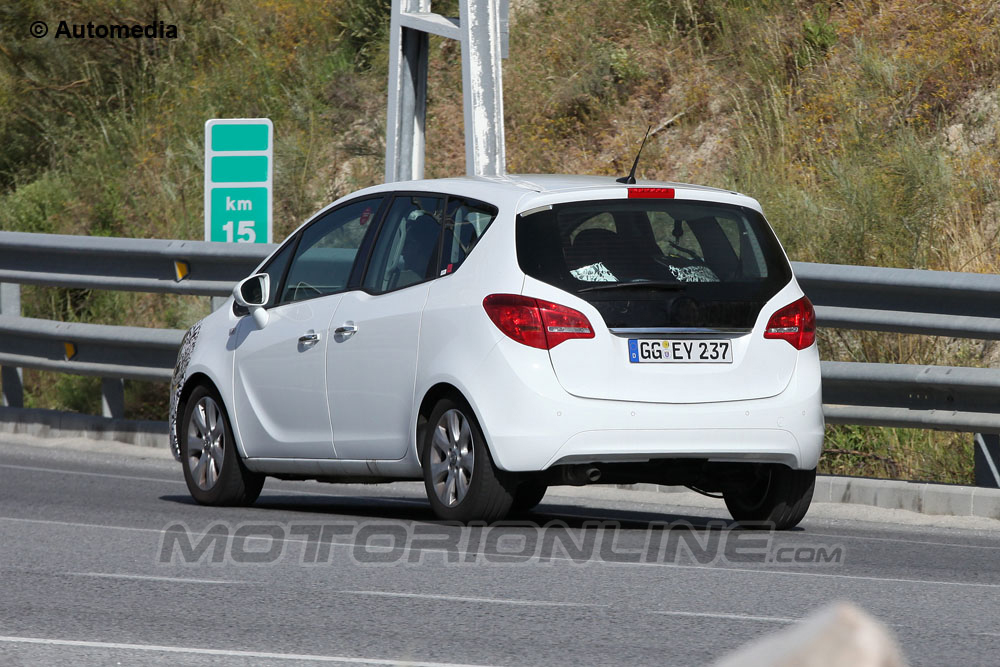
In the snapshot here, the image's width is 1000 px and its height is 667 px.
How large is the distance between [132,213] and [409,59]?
5.63 metres

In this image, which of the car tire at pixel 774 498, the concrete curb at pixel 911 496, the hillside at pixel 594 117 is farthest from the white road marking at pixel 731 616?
the hillside at pixel 594 117

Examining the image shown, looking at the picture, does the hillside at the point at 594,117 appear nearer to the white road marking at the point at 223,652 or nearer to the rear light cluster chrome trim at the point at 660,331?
the rear light cluster chrome trim at the point at 660,331

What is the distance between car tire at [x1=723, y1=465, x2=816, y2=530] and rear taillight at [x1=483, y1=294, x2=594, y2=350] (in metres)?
1.39

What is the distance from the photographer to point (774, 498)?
26.9 feet

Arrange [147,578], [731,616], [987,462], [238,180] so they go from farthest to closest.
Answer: [238,180]
[987,462]
[147,578]
[731,616]

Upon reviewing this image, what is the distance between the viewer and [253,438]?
906 centimetres

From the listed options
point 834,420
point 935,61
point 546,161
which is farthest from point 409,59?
point 834,420

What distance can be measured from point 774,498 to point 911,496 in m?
1.28

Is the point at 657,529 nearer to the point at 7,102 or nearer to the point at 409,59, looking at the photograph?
the point at 409,59

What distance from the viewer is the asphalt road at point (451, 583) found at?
5016 mm

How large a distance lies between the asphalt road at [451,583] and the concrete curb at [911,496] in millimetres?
107
